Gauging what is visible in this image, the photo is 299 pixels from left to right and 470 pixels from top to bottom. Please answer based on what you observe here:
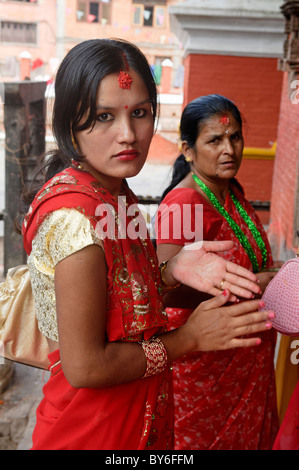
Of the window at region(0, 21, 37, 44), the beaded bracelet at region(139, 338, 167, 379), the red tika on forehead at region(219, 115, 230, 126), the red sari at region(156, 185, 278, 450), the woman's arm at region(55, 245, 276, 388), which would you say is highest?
the window at region(0, 21, 37, 44)

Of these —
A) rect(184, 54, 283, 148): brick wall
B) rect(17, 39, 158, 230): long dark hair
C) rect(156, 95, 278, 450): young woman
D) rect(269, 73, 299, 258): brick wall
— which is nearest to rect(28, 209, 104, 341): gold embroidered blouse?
rect(17, 39, 158, 230): long dark hair

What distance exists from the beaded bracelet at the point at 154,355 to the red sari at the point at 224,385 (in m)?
0.92

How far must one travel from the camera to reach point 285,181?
16.7ft

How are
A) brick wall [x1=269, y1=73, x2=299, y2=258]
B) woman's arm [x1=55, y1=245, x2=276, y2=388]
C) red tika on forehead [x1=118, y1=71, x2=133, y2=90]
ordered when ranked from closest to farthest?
woman's arm [x1=55, y1=245, x2=276, y2=388] < red tika on forehead [x1=118, y1=71, x2=133, y2=90] < brick wall [x1=269, y1=73, x2=299, y2=258]

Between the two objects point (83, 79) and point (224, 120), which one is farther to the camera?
point (224, 120)

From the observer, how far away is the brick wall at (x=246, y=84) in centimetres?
642

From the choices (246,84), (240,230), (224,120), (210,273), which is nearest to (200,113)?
(224,120)

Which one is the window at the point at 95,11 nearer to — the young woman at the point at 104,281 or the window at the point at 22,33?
the window at the point at 22,33

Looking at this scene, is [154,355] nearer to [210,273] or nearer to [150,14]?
[210,273]

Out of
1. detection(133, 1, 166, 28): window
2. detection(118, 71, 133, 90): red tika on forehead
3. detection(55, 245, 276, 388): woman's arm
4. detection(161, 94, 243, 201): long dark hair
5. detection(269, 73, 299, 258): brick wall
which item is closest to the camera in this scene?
detection(55, 245, 276, 388): woman's arm

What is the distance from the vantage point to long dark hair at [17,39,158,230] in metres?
1.26

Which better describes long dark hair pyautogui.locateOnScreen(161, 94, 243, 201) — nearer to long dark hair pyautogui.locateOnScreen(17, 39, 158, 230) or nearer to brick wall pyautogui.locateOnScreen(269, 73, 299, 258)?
long dark hair pyautogui.locateOnScreen(17, 39, 158, 230)

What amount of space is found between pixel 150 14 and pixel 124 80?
23006mm

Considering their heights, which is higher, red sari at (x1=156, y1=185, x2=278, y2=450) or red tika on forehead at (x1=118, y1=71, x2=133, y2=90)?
red tika on forehead at (x1=118, y1=71, x2=133, y2=90)
